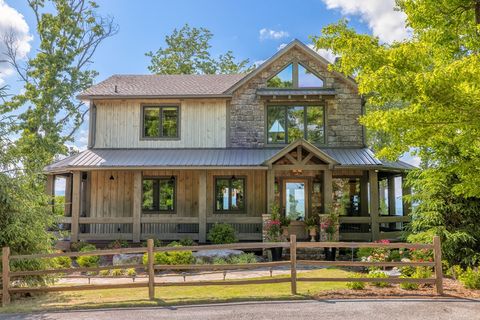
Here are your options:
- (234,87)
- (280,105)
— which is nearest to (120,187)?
(234,87)

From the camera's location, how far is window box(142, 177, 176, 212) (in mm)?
17047

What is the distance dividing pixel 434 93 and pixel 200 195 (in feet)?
32.3

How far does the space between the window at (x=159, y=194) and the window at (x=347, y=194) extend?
6859 mm

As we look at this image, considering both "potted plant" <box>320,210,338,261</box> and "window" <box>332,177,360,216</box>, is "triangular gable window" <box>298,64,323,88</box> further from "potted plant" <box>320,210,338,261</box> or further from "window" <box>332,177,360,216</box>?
"potted plant" <box>320,210,338,261</box>

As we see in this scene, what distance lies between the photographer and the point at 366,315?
6867 mm

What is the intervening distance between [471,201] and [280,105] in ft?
28.0

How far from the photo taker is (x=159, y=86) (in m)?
18.7

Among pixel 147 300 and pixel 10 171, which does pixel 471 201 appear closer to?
pixel 147 300

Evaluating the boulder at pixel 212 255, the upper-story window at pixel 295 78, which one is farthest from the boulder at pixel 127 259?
the upper-story window at pixel 295 78

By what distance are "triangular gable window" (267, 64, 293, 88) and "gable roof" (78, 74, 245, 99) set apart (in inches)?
83.8

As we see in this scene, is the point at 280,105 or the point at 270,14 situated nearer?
the point at 280,105

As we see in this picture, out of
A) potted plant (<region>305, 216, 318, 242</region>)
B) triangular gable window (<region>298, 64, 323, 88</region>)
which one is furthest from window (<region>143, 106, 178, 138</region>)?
potted plant (<region>305, 216, 318, 242</region>)

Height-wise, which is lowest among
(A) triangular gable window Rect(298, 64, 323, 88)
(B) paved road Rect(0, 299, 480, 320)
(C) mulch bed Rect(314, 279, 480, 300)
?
(B) paved road Rect(0, 299, 480, 320)

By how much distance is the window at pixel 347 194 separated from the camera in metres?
17.0
